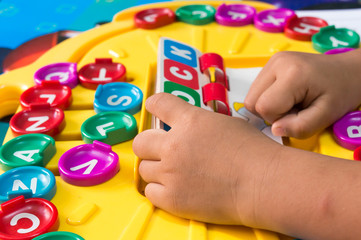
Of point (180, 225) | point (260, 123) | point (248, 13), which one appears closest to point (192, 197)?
point (180, 225)

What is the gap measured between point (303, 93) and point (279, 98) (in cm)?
3

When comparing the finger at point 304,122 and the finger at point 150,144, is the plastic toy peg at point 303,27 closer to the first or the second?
the finger at point 304,122

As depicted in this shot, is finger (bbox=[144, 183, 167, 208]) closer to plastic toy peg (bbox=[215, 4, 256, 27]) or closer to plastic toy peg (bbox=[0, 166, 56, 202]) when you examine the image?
plastic toy peg (bbox=[0, 166, 56, 202])

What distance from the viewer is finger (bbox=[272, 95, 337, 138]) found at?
1.86 feet

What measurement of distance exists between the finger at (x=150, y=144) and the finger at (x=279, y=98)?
13cm

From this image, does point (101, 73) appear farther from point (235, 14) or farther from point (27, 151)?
point (235, 14)

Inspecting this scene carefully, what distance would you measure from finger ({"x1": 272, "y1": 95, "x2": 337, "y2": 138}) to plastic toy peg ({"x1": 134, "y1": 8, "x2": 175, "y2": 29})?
38 cm

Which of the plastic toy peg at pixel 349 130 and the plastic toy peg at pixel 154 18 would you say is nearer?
the plastic toy peg at pixel 349 130

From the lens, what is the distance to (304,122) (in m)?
0.57

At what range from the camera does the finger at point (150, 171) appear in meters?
0.50

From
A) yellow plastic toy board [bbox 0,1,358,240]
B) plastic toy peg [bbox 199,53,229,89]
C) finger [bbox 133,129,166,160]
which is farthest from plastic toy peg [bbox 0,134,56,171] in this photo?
plastic toy peg [bbox 199,53,229,89]

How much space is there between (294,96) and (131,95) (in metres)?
0.22

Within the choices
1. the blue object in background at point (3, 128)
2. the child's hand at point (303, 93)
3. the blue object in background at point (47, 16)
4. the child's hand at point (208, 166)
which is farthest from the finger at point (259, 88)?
the blue object in background at point (47, 16)

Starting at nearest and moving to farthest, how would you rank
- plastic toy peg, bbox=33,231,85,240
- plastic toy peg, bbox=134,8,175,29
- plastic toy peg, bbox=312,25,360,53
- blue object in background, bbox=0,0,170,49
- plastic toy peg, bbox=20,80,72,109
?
plastic toy peg, bbox=33,231,85,240
plastic toy peg, bbox=20,80,72,109
plastic toy peg, bbox=312,25,360,53
plastic toy peg, bbox=134,8,175,29
blue object in background, bbox=0,0,170,49
